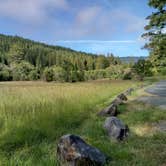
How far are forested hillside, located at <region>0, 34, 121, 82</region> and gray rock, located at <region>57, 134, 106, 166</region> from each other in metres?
51.3

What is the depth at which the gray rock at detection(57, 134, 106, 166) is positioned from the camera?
3.58 meters

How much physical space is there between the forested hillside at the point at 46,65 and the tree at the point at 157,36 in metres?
37.2

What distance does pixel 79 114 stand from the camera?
26.4 ft

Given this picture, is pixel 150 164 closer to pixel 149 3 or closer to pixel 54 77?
pixel 149 3

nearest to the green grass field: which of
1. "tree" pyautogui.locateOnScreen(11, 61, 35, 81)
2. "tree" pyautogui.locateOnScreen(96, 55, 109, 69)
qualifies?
"tree" pyautogui.locateOnScreen(11, 61, 35, 81)

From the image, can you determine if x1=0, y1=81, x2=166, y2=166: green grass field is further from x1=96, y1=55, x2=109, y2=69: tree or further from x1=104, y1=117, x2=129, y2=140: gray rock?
x1=96, y1=55, x2=109, y2=69: tree

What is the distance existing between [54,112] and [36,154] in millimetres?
2706

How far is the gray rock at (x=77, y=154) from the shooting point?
11.8 ft

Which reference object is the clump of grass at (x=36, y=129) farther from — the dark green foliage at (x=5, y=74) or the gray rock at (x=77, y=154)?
the dark green foliage at (x=5, y=74)

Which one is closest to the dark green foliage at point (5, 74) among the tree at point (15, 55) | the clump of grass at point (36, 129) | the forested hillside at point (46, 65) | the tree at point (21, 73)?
the forested hillside at point (46, 65)

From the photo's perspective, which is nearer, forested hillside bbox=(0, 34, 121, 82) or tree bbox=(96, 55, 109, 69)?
forested hillside bbox=(0, 34, 121, 82)

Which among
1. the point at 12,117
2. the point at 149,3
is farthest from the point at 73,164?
the point at 149,3

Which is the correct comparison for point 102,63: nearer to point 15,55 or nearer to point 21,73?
point 15,55

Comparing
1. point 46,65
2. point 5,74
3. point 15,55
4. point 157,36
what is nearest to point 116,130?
point 157,36
